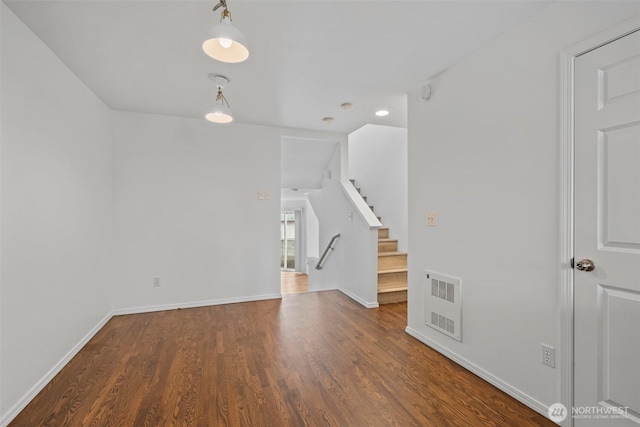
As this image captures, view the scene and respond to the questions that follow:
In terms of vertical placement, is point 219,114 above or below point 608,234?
above

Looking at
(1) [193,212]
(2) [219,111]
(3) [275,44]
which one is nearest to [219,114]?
(2) [219,111]

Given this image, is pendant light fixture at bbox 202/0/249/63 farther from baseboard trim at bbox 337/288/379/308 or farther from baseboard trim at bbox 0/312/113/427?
baseboard trim at bbox 337/288/379/308

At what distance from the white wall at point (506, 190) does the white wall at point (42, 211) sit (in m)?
3.02

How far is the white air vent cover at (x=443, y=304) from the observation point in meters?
2.41

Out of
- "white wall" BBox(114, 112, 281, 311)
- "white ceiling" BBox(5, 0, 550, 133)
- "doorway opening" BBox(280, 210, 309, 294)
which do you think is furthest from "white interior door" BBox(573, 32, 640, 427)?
"doorway opening" BBox(280, 210, 309, 294)

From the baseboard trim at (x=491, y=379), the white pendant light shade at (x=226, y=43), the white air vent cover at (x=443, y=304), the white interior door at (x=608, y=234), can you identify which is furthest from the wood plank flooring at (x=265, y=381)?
the white pendant light shade at (x=226, y=43)

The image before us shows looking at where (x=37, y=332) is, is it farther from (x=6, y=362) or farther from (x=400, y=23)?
(x=400, y=23)

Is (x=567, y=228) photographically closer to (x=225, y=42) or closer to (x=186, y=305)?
(x=225, y=42)

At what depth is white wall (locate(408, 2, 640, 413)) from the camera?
1.75m

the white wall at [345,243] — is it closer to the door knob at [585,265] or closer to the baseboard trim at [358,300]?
the baseboard trim at [358,300]

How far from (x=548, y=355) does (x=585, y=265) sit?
61 centimetres

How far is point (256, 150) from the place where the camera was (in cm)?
408

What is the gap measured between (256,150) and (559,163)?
3.33 m

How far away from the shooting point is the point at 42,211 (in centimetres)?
209
